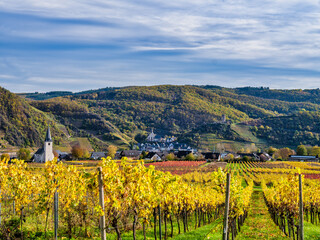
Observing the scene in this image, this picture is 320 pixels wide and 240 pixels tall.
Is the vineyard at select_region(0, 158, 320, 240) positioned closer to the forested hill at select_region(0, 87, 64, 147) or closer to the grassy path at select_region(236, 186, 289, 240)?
the grassy path at select_region(236, 186, 289, 240)

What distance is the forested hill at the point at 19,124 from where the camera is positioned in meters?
135

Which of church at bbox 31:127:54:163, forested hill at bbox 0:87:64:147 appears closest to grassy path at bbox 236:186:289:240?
church at bbox 31:127:54:163

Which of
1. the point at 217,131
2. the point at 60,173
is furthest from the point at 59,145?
the point at 60,173

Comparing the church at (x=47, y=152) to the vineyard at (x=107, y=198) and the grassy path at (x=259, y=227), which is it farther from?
the vineyard at (x=107, y=198)

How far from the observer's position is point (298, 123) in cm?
17088

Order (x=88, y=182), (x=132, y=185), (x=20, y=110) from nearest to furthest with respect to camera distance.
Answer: (x=88, y=182) < (x=132, y=185) < (x=20, y=110)

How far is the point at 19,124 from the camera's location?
471 ft

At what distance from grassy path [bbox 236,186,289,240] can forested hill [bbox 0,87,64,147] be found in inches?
4548

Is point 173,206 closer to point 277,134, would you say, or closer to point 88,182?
point 88,182

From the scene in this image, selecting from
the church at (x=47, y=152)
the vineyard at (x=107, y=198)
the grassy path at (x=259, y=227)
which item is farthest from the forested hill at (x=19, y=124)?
the vineyard at (x=107, y=198)

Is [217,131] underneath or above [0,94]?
underneath

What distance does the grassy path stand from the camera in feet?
62.8

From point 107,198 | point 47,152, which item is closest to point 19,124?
point 47,152

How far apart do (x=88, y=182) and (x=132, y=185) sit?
173 centimetres
